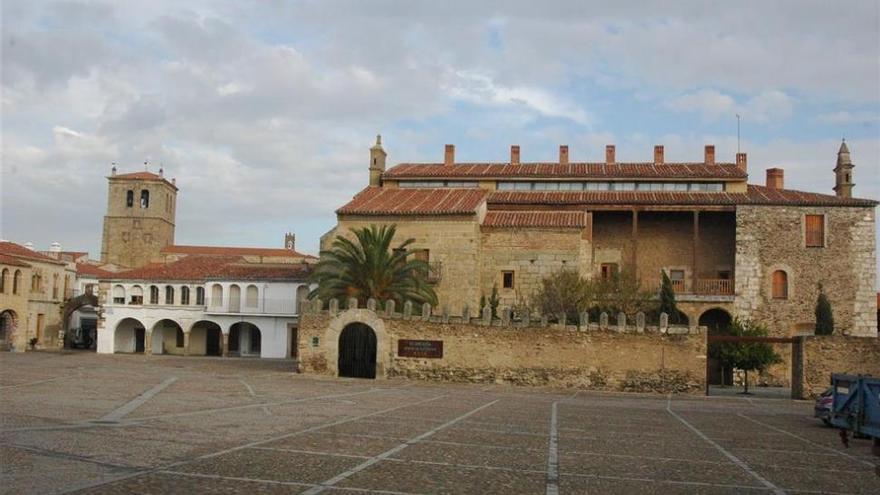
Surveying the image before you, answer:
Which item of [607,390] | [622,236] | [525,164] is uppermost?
[525,164]

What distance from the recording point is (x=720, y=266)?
43.6 metres

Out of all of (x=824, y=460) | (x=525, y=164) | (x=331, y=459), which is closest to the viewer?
(x=331, y=459)

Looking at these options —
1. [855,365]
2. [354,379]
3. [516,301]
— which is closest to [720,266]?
[516,301]

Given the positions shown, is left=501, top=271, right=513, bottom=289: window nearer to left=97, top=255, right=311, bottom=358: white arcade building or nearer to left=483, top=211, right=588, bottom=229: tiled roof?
left=483, top=211, right=588, bottom=229: tiled roof

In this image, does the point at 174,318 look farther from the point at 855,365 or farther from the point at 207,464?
the point at 207,464

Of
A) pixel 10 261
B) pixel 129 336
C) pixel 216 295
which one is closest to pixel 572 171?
pixel 216 295

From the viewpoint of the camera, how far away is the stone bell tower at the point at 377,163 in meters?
48.0

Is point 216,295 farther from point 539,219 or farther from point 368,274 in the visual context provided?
point 539,219

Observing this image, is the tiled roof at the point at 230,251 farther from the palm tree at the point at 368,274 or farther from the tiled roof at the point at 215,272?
the palm tree at the point at 368,274

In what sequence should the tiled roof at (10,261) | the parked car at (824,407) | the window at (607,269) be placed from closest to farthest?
the parked car at (824,407) → the window at (607,269) → the tiled roof at (10,261)

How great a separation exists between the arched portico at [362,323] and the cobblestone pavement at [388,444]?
650 cm

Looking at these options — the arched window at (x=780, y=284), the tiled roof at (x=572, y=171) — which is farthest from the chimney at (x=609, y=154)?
the arched window at (x=780, y=284)

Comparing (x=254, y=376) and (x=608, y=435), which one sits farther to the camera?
(x=254, y=376)

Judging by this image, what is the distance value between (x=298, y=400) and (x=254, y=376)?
986 centimetres
